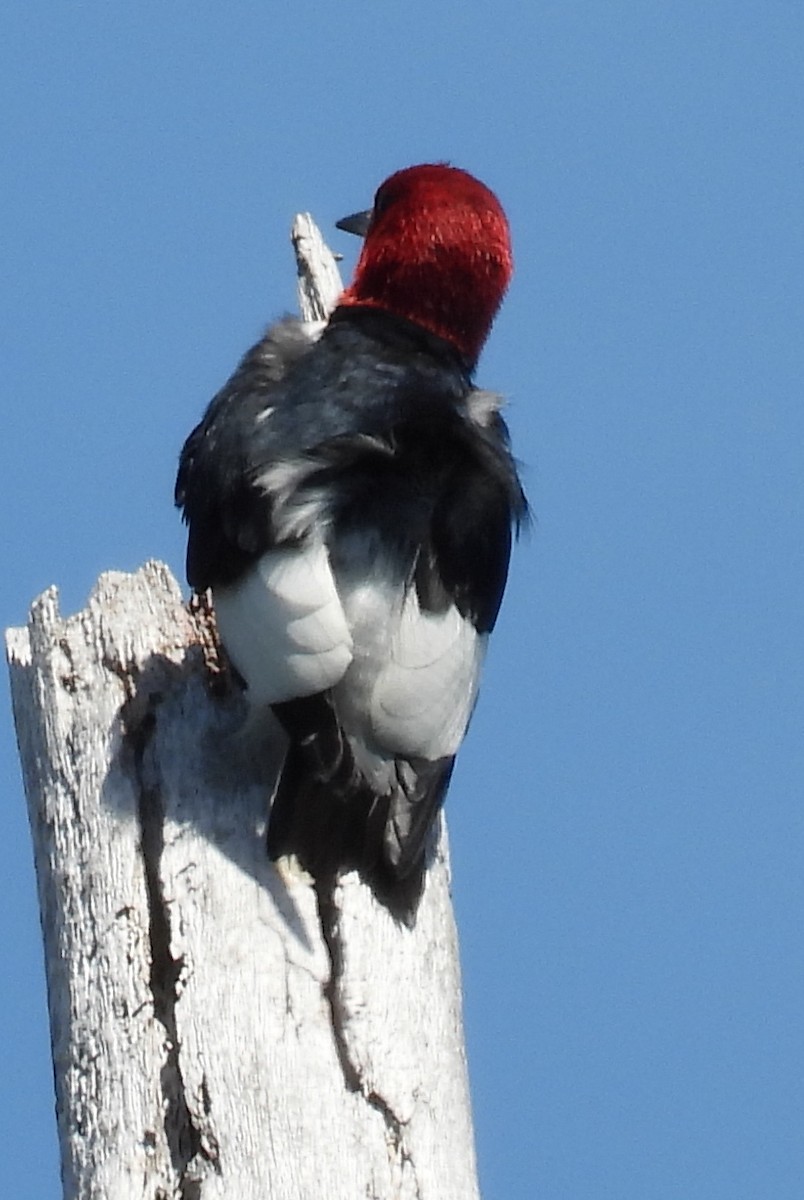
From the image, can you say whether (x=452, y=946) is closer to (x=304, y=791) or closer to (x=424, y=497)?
(x=304, y=791)

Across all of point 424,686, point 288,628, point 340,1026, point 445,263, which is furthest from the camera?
point 445,263

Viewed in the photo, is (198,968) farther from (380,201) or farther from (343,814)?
(380,201)

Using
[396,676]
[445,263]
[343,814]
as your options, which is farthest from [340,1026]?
[445,263]

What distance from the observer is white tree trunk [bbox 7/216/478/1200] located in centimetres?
289

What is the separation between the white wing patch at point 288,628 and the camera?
3375mm

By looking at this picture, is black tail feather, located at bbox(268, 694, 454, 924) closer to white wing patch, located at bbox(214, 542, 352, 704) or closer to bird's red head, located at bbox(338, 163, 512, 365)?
white wing patch, located at bbox(214, 542, 352, 704)

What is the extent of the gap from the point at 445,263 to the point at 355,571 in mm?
1104

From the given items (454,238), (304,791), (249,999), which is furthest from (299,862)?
(454,238)

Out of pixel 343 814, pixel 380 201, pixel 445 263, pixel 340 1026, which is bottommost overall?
pixel 340 1026

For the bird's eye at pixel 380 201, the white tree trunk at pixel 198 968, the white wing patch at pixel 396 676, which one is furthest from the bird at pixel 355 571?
the bird's eye at pixel 380 201

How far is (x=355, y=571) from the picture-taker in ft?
11.6

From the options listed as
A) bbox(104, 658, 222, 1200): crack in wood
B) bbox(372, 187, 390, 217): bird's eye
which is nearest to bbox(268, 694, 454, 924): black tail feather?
bbox(104, 658, 222, 1200): crack in wood

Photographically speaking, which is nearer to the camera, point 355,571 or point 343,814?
point 343,814

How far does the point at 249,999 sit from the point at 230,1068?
0.12m
